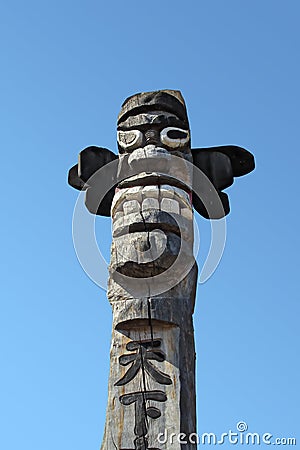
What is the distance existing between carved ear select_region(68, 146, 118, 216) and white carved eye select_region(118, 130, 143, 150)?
0.21 meters

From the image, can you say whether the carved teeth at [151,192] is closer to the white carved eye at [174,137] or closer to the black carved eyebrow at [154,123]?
the white carved eye at [174,137]

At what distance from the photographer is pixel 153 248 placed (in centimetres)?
534

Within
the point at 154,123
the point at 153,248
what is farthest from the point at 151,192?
the point at 154,123

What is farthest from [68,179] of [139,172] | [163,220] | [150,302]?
[150,302]

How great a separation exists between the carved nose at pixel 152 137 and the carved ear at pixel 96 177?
1.22 ft

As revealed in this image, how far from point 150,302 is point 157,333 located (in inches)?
8.5

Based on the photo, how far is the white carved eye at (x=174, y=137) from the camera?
6.06 meters

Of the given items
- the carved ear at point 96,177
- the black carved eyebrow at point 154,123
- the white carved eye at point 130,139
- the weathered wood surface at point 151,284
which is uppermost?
the black carved eyebrow at point 154,123

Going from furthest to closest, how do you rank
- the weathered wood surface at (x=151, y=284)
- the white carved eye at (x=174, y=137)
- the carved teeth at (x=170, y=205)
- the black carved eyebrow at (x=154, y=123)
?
the black carved eyebrow at (x=154, y=123) < the white carved eye at (x=174, y=137) < the carved teeth at (x=170, y=205) < the weathered wood surface at (x=151, y=284)

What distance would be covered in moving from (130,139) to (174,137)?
36 centimetres

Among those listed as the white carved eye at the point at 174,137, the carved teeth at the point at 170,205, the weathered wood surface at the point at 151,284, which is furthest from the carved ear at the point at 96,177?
the carved teeth at the point at 170,205

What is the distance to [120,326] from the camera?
16.9ft

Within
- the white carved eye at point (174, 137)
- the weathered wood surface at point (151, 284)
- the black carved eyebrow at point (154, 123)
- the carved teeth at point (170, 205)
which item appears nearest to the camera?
the weathered wood surface at point (151, 284)

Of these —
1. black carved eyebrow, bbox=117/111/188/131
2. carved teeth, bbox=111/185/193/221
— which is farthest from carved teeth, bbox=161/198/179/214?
black carved eyebrow, bbox=117/111/188/131
